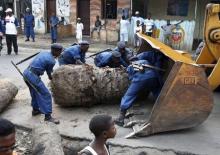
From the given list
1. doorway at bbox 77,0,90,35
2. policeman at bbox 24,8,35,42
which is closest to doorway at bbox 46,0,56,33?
doorway at bbox 77,0,90,35

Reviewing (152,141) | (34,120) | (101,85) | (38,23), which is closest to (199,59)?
(101,85)

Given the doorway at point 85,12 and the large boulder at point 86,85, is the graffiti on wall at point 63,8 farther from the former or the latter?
the large boulder at point 86,85

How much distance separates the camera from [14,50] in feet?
49.7

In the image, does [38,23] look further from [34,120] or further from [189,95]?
[189,95]

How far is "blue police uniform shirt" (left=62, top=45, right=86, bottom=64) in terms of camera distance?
802 cm

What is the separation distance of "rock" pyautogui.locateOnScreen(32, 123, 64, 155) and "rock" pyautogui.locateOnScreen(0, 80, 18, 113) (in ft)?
5.54

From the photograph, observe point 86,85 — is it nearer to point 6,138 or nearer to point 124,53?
point 124,53

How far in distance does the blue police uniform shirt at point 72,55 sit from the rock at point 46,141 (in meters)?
2.14

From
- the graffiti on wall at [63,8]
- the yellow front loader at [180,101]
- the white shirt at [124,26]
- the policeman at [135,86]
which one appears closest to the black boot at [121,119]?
the policeman at [135,86]

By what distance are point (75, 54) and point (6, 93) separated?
150cm

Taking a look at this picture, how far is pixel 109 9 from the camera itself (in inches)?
768

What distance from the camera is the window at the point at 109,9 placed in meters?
19.4

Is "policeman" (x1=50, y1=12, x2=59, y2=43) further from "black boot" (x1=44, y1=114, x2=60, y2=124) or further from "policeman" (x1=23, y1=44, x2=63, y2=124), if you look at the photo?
"black boot" (x1=44, y1=114, x2=60, y2=124)

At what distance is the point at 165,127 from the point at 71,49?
2.75 meters
